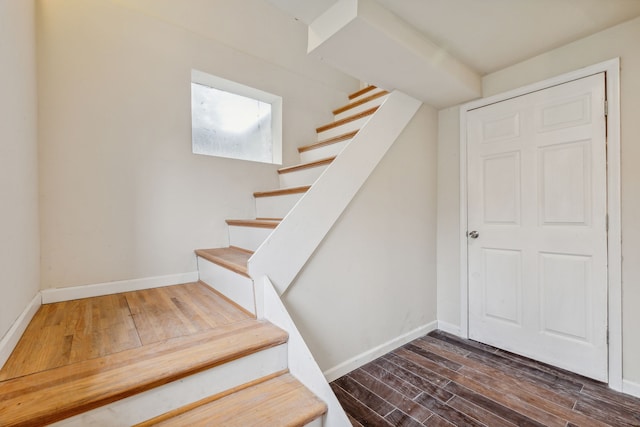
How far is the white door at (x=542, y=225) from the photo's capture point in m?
1.77

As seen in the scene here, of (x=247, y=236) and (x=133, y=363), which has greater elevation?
(x=247, y=236)

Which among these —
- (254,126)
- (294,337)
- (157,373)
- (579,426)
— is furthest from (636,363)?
(254,126)

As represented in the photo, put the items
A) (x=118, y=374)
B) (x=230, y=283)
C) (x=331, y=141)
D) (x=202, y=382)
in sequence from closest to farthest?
(x=118, y=374)
(x=202, y=382)
(x=230, y=283)
(x=331, y=141)

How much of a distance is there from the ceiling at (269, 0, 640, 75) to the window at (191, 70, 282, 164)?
3.91 ft

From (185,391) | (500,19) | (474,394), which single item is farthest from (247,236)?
(500,19)

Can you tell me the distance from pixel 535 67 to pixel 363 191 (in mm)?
1511

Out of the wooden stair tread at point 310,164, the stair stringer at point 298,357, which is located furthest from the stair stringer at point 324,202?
the wooden stair tread at point 310,164

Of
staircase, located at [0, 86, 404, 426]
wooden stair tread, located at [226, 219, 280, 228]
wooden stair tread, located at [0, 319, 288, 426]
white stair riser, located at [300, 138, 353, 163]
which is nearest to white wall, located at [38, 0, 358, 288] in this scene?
wooden stair tread, located at [226, 219, 280, 228]

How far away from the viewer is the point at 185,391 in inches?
41.9

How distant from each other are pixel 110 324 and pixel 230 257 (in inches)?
27.8

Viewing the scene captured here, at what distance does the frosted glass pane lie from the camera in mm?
2395

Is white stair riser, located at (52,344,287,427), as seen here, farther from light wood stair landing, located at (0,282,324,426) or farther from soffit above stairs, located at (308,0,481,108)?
soffit above stairs, located at (308,0,481,108)

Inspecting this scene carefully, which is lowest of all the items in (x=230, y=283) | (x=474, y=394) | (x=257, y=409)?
(x=474, y=394)

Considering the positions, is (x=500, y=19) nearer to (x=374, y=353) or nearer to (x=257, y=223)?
(x=257, y=223)
